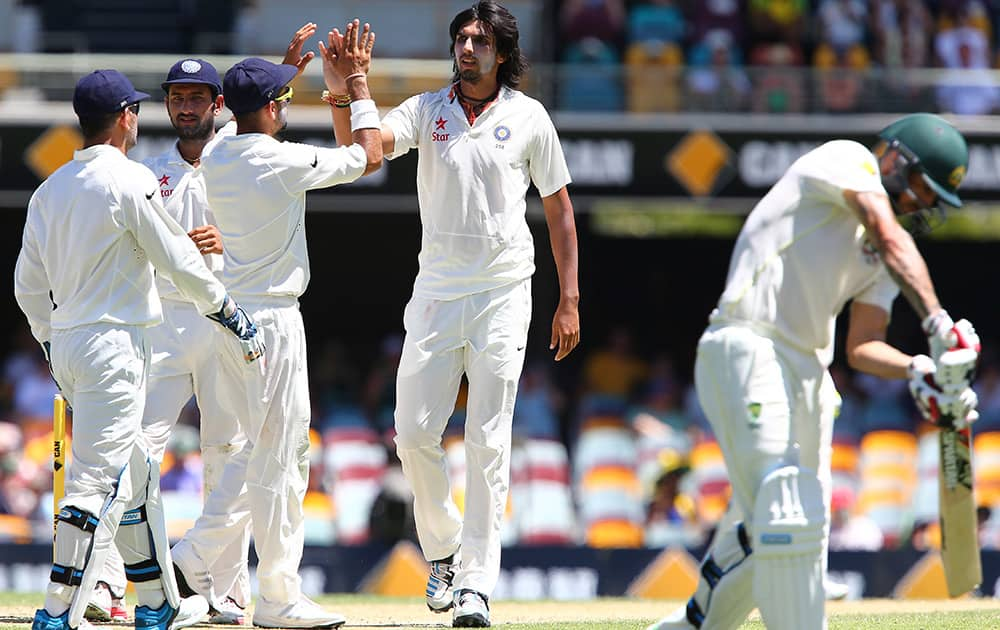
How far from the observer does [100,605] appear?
6.67 meters

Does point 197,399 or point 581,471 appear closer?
point 197,399

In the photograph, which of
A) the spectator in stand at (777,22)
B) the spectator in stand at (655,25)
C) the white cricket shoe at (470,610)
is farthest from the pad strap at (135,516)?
the spectator in stand at (777,22)

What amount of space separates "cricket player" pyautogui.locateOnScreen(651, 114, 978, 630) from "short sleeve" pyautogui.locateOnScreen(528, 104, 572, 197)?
181cm

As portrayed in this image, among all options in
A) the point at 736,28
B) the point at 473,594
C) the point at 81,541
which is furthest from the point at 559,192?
the point at 736,28

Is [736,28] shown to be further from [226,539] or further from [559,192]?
[226,539]

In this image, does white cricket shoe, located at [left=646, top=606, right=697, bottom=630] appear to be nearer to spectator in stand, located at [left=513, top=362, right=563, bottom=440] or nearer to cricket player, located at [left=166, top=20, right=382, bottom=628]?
cricket player, located at [left=166, top=20, right=382, bottom=628]

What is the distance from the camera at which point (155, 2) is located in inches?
647

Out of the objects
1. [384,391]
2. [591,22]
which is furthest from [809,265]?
[591,22]

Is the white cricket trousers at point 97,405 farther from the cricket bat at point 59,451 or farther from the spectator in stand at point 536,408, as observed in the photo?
the spectator in stand at point 536,408

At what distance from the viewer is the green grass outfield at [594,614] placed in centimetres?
671

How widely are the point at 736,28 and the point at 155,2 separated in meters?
5.75

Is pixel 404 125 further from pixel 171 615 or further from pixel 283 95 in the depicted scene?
pixel 171 615

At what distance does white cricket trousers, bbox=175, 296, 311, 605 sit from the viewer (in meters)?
6.32

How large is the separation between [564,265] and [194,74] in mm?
1718
